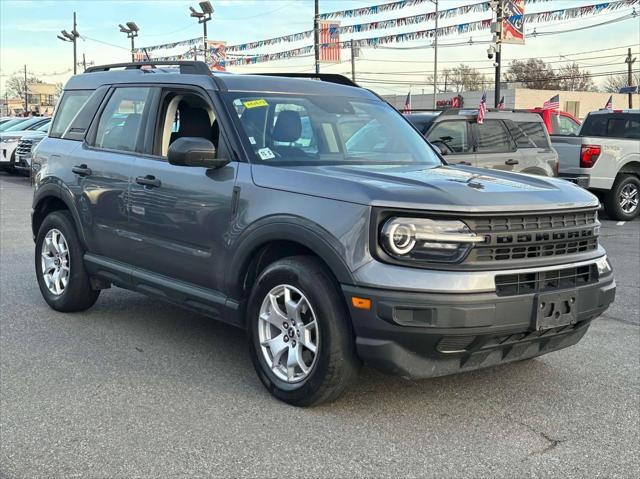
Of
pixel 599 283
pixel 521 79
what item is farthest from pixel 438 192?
pixel 521 79

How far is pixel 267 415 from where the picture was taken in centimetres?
402

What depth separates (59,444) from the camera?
3613 mm

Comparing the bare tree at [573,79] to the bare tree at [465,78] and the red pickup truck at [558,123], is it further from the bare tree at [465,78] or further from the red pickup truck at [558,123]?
the red pickup truck at [558,123]

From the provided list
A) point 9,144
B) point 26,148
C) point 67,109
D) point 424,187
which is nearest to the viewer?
point 424,187

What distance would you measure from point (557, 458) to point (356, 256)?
53.8 inches

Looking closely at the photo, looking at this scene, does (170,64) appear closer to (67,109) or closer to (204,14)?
(67,109)

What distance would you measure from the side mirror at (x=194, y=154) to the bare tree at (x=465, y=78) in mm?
86280

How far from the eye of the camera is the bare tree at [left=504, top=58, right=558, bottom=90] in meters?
84.4

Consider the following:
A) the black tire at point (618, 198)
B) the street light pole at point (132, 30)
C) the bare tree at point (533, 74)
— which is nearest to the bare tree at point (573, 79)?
the bare tree at point (533, 74)

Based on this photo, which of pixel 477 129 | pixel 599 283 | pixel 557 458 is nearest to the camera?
pixel 557 458

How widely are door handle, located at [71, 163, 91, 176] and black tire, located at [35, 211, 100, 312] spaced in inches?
17.7

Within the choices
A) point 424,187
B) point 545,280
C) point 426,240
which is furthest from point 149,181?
point 545,280

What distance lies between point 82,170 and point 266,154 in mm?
1975

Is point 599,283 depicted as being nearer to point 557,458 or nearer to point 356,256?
point 557,458
